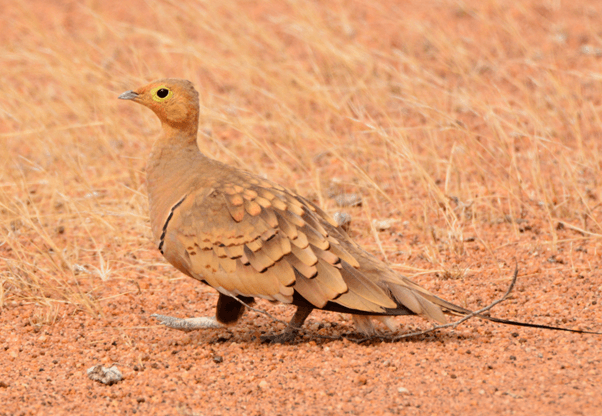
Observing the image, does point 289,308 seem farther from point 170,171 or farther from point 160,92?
point 160,92

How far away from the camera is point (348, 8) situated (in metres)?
10.5

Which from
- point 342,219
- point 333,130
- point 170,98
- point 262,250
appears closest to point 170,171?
point 170,98

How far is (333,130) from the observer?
7.67 m

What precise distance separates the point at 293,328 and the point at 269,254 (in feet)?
1.76

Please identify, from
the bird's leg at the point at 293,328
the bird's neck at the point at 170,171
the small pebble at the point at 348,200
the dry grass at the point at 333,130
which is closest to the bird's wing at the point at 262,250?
the bird's neck at the point at 170,171

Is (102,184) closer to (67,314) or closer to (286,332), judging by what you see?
(67,314)

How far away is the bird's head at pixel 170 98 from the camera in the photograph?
4.35m

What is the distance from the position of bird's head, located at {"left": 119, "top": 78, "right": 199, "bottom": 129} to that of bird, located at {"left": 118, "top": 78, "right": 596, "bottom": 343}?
356 millimetres

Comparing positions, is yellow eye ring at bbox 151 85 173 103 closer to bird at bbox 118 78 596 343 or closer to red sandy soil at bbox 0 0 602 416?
bird at bbox 118 78 596 343

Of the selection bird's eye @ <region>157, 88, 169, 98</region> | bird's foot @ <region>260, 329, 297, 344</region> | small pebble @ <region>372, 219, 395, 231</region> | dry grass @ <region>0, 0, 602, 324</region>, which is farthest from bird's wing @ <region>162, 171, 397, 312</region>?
small pebble @ <region>372, 219, 395, 231</region>

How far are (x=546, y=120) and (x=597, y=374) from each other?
165 inches

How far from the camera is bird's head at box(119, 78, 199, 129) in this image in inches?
171

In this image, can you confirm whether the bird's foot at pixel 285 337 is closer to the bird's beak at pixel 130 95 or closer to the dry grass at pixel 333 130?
the dry grass at pixel 333 130

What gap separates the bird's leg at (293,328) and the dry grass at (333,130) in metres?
1.24
